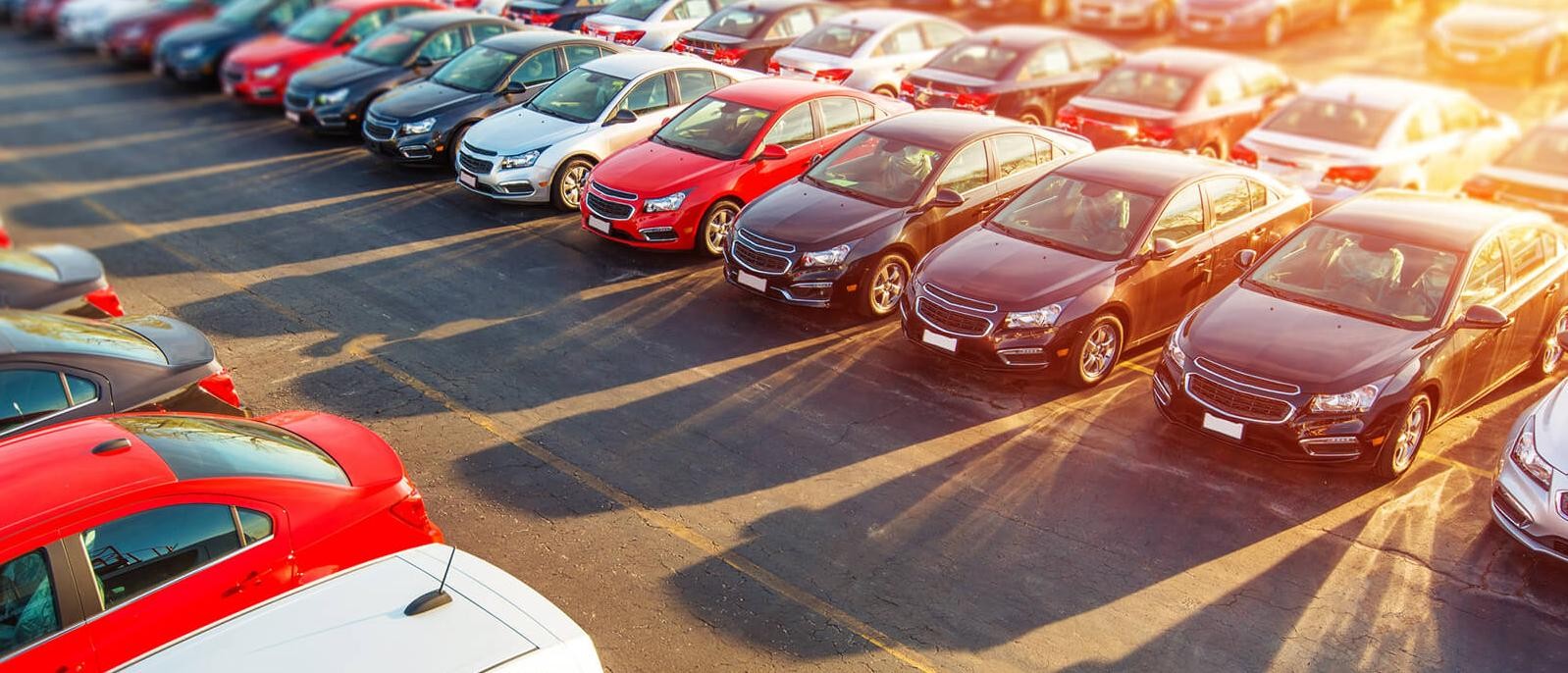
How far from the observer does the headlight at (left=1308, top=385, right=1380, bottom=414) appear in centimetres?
846

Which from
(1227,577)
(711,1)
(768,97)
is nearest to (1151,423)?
(1227,577)

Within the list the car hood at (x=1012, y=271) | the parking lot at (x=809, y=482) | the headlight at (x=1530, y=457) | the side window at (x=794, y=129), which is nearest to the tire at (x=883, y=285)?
the parking lot at (x=809, y=482)

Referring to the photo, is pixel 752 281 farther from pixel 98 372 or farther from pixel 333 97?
pixel 333 97

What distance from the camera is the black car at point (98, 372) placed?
7457 millimetres

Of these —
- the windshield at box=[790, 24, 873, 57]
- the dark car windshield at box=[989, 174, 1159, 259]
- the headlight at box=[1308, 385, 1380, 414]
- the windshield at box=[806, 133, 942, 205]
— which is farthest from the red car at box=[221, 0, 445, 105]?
the headlight at box=[1308, 385, 1380, 414]

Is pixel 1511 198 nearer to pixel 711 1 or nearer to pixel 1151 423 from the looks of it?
pixel 1151 423

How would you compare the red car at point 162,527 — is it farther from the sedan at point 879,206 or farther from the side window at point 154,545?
the sedan at point 879,206

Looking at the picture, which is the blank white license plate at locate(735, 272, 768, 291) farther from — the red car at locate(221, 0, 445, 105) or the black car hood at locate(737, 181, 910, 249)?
the red car at locate(221, 0, 445, 105)

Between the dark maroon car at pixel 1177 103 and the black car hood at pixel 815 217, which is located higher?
the black car hood at pixel 815 217

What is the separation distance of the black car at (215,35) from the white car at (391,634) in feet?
63.0

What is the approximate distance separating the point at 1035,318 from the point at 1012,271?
1.66 ft

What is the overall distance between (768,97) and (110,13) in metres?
19.9

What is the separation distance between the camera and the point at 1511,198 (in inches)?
535

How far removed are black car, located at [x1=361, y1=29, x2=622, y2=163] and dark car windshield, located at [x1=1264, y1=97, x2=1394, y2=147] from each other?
857 centimetres
